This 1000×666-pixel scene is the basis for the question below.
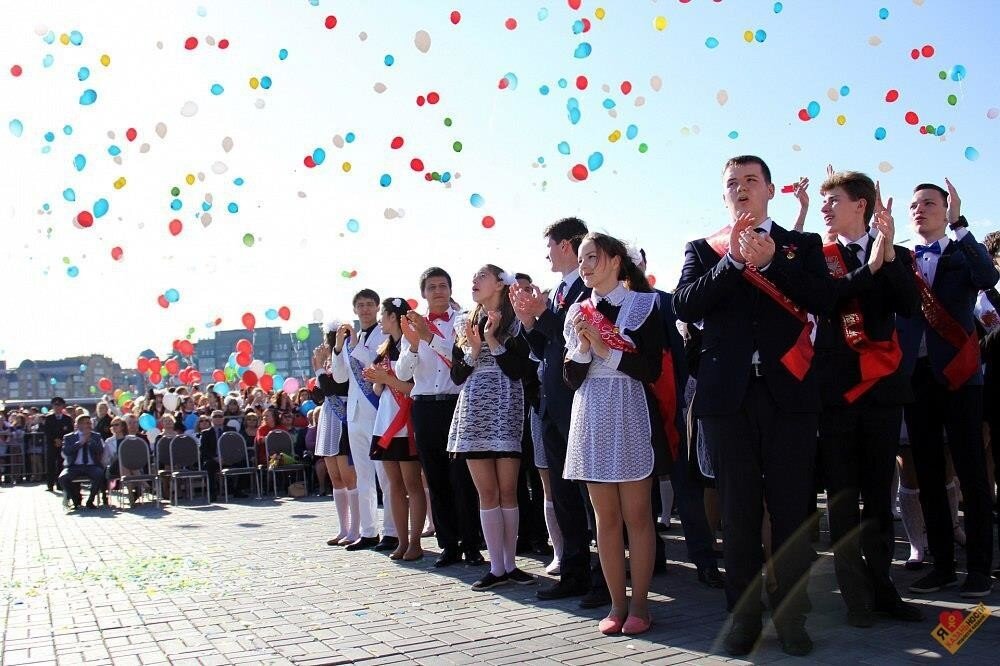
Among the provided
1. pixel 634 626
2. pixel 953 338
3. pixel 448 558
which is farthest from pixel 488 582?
pixel 953 338

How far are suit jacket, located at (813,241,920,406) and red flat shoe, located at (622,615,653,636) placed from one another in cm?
137

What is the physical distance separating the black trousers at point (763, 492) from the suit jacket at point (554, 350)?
1.25 m

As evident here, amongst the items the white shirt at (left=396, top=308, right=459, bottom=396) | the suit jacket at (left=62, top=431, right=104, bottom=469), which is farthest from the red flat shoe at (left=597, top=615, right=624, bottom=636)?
the suit jacket at (left=62, top=431, right=104, bottom=469)

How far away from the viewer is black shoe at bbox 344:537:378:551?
770 centimetres

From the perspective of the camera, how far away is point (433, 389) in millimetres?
6539

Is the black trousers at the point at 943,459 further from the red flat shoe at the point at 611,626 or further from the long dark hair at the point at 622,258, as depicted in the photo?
the red flat shoe at the point at 611,626

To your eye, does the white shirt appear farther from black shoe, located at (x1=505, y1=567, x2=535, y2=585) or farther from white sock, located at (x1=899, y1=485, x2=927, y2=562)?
white sock, located at (x1=899, y1=485, x2=927, y2=562)

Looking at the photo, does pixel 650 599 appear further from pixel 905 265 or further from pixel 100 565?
pixel 100 565

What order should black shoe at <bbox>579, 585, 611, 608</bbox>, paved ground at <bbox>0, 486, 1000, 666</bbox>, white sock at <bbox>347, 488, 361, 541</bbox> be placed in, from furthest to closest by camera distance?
white sock at <bbox>347, 488, 361, 541</bbox>, black shoe at <bbox>579, 585, 611, 608</bbox>, paved ground at <bbox>0, 486, 1000, 666</bbox>

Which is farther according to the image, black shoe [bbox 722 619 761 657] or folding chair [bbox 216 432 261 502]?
folding chair [bbox 216 432 261 502]

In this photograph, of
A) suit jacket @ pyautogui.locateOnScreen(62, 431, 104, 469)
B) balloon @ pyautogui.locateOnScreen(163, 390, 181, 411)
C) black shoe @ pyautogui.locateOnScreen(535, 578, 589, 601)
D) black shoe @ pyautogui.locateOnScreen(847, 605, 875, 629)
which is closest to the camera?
black shoe @ pyautogui.locateOnScreen(847, 605, 875, 629)

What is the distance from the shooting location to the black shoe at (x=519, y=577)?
228 inches

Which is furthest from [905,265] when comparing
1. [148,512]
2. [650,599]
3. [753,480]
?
[148,512]

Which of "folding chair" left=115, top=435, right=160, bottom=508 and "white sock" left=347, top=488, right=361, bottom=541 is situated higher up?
"folding chair" left=115, top=435, right=160, bottom=508
